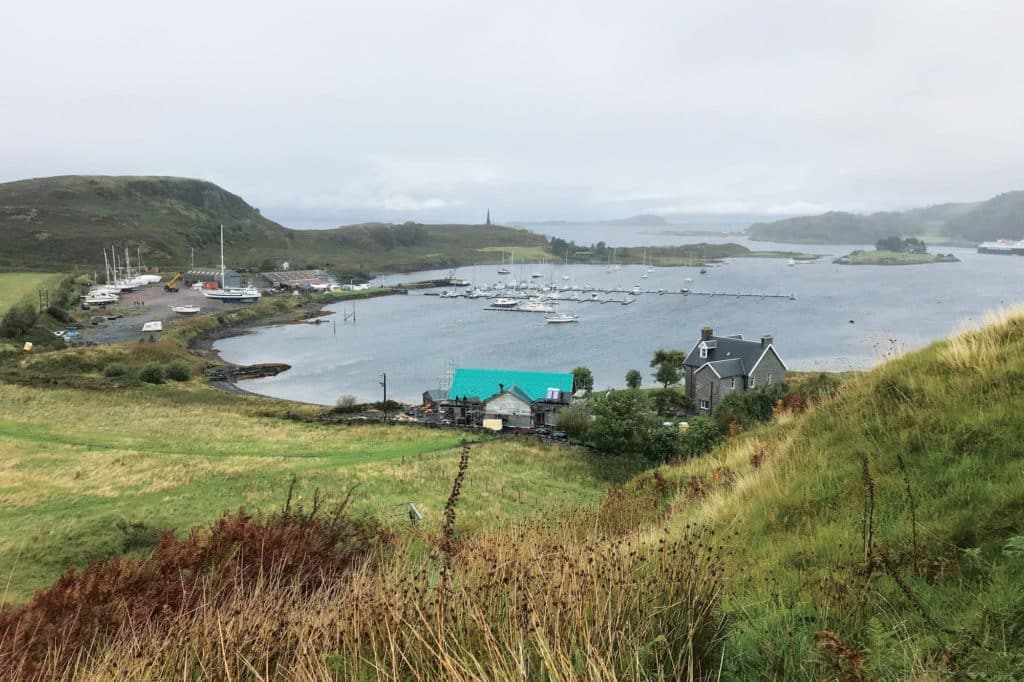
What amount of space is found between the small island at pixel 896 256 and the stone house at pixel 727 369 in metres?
151

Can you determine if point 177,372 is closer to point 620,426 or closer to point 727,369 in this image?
point 620,426

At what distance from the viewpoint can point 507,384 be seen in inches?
1380

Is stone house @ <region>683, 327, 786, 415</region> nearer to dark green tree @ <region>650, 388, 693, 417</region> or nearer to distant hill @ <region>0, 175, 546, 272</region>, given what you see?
dark green tree @ <region>650, 388, 693, 417</region>

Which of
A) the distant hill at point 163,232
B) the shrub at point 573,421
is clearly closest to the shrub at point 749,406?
the shrub at point 573,421

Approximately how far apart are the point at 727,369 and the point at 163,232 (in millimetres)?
136442

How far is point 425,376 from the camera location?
51.1 metres

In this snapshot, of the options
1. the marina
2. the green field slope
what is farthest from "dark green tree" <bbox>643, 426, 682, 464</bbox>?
the green field slope

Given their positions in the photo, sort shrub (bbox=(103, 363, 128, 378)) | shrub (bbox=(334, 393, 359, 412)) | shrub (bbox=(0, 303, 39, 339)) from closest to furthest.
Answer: shrub (bbox=(334, 393, 359, 412)) < shrub (bbox=(103, 363, 128, 378)) < shrub (bbox=(0, 303, 39, 339))

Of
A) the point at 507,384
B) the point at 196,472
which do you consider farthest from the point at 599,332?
the point at 196,472

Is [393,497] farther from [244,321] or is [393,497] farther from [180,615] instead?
[244,321]

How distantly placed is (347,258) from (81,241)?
59.5 metres

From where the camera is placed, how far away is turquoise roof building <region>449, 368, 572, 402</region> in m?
34.9

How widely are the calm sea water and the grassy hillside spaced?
2557cm

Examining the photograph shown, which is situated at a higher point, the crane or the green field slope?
the green field slope
